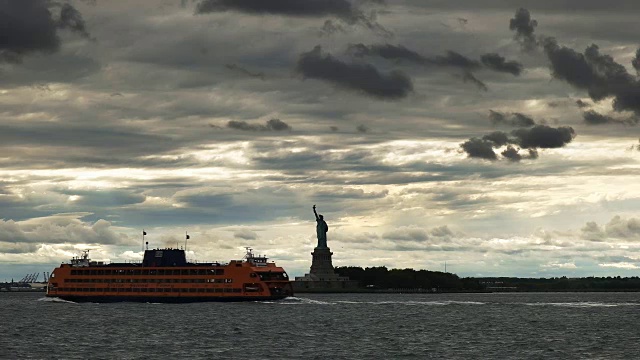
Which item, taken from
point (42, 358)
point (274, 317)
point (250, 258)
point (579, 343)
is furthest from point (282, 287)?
point (42, 358)

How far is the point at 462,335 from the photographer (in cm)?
12031

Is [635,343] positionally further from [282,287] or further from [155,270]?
[155,270]

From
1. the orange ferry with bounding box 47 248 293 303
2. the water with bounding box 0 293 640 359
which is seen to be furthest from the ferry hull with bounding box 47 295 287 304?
the water with bounding box 0 293 640 359

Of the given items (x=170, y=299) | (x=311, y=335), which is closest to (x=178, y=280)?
(x=170, y=299)

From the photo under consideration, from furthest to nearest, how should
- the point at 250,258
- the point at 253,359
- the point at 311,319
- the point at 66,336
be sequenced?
the point at 250,258
the point at 311,319
the point at 66,336
the point at 253,359

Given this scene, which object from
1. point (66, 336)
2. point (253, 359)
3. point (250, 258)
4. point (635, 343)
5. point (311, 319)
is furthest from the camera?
point (250, 258)

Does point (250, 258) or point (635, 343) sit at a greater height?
point (250, 258)

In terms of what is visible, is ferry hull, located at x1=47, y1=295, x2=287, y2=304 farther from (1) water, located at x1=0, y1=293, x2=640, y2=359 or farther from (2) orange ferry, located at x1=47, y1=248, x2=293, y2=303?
(1) water, located at x1=0, y1=293, x2=640, y2=359

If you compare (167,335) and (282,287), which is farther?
→ (282,287)

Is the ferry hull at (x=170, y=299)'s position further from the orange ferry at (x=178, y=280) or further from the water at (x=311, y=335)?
the water at (x=311, y=335)

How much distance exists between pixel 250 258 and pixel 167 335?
69074 millimetres

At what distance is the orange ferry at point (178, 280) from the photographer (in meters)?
183

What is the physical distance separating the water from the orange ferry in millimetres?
9053

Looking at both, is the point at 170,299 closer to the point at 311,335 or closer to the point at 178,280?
the point at 178,280
